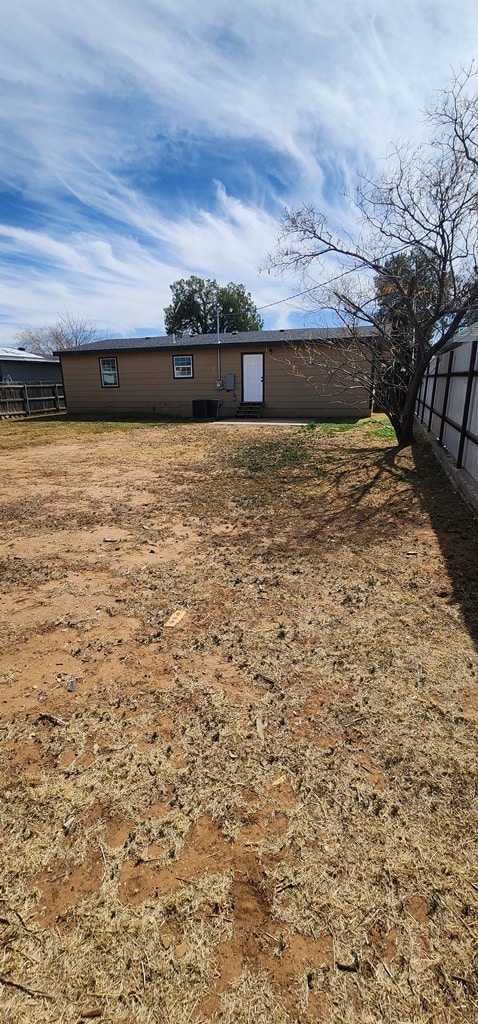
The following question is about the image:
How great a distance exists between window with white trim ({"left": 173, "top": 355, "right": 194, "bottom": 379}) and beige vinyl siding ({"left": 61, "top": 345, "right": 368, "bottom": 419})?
5.8 inches

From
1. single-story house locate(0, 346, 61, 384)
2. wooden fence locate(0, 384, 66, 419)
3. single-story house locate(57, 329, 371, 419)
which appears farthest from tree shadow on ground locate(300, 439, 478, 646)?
single-story house locate(0, 346, 61, 384)

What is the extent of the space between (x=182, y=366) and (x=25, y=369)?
1248 cm

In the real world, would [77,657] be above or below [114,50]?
below

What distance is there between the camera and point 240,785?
5.69 feet

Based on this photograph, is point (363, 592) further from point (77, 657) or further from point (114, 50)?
point (114, 50)

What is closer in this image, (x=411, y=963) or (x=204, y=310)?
(x=411, y=963)

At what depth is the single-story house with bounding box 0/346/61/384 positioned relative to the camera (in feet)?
75.9

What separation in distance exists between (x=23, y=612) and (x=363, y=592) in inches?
95.0

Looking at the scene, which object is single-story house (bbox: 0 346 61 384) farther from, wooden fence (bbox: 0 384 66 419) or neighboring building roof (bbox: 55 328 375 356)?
neighboring building roof (bbox: 55 328 375 356)

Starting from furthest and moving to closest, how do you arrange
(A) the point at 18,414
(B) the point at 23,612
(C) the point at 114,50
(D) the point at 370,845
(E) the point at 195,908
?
(A) the point at 18,414 < (C) the point at 114,50 < (B) the point at 23,612 < (D) the point at 370,845 < (E) the point at 195,908

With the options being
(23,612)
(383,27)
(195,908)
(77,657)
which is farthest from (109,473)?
(383,27)

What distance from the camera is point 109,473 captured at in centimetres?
766

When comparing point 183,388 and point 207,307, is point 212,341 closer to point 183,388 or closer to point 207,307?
point 183,388

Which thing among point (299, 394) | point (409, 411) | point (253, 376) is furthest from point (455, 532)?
point (253, 376)
